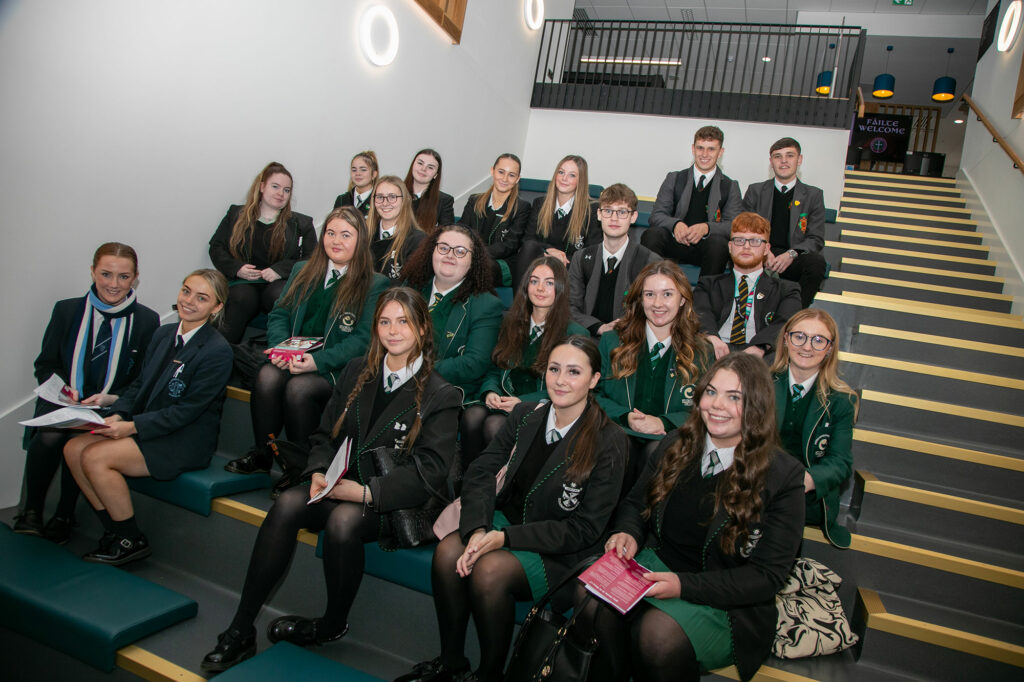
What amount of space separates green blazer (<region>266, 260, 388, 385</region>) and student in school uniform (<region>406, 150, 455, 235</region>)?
117cm

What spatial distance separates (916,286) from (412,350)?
3503 millimetres

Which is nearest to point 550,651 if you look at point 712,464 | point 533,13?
point 712,464

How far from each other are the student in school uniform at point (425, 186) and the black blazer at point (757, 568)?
2808 millimetres

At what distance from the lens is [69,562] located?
2268mm

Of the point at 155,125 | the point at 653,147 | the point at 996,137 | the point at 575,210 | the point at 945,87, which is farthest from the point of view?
the point at 945,87

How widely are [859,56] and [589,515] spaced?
6.00 m

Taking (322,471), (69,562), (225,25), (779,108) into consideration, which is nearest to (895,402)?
(322,471)

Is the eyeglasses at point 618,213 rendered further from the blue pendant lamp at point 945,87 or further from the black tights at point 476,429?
the blue pendant lamp at point 945,87

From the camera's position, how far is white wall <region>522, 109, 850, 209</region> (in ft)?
20.6

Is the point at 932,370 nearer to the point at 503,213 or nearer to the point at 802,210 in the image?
the point at 802,210

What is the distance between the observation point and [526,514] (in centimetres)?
204

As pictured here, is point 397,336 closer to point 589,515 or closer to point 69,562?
point 589,515

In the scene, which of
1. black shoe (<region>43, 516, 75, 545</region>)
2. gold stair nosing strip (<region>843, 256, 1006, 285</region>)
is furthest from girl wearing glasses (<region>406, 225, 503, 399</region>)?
gold stair nosing strip (<region>843, 256, 1006, 285</region>)

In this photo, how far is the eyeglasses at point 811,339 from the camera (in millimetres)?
2355
